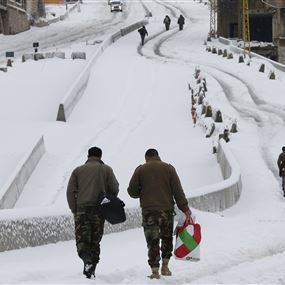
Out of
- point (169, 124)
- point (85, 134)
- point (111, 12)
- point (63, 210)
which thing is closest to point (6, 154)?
point (85, 134)

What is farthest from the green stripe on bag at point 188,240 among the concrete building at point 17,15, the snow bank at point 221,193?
the concrete building at point 17,15

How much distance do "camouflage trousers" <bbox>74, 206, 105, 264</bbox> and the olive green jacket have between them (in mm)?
91

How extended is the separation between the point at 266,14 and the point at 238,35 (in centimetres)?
383

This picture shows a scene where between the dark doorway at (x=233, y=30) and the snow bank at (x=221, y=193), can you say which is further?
the dark doorway at (x=233, y=30)

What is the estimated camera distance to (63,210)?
11375 millimetres

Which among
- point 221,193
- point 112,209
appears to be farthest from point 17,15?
point 112,209

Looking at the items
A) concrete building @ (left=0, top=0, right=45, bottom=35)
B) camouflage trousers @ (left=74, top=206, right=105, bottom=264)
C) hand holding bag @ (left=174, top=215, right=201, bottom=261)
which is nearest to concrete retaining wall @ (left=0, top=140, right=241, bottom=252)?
camouflage trousers @ (left=74, top=206, right=105, bottom=264)

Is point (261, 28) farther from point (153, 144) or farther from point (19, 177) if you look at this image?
point (19, 177)

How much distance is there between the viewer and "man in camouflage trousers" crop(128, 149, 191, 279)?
877cm

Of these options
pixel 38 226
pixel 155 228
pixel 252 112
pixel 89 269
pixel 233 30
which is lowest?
pixel 233 30

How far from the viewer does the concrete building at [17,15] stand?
6788cm

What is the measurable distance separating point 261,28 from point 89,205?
219 feet

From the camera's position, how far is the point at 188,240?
897 cm

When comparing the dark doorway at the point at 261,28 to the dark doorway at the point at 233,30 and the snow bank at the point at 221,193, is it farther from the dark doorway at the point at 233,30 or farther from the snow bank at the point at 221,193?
the snow bank at the point at 221,193
